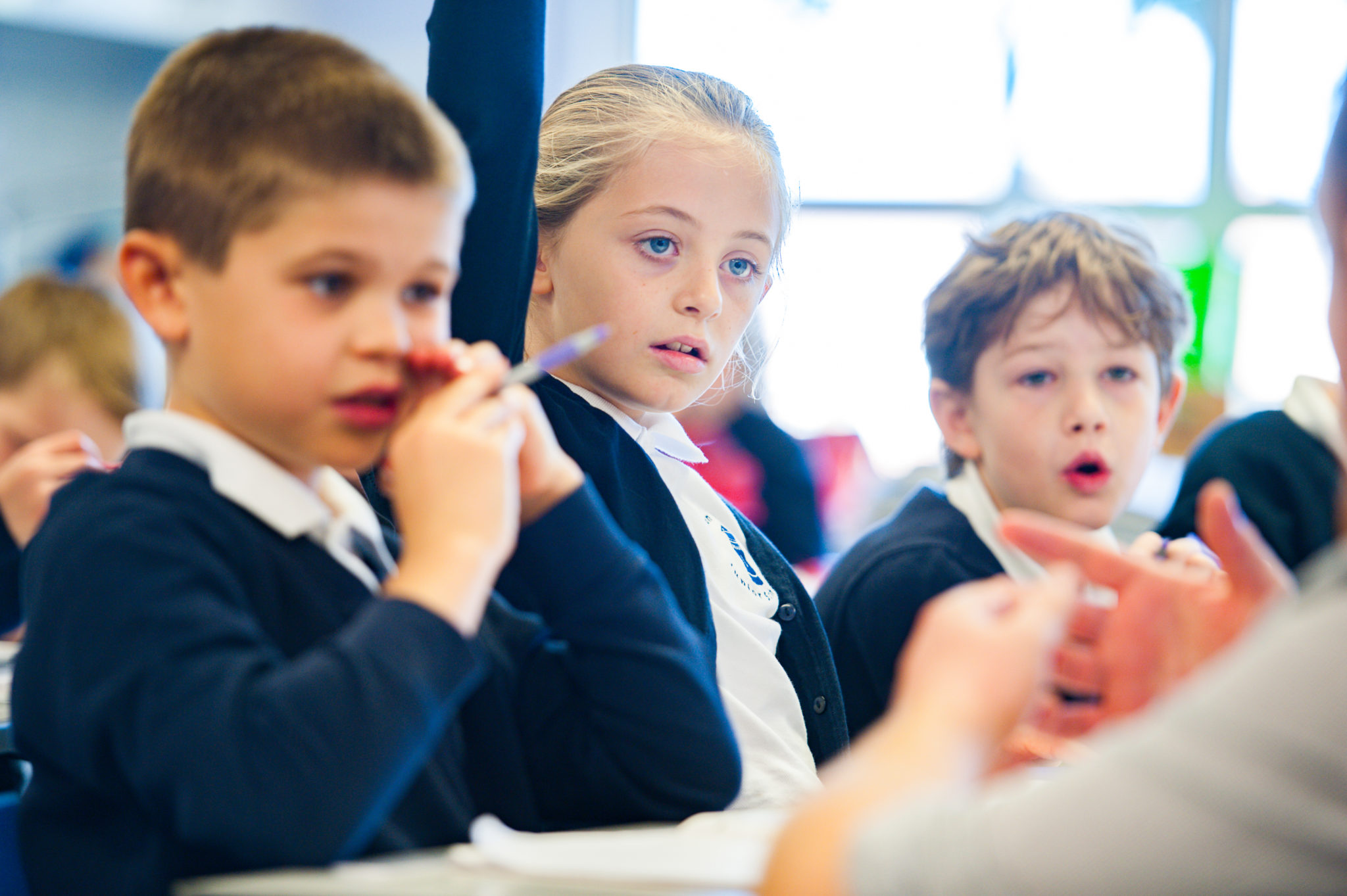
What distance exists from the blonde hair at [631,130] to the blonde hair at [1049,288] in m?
0.39

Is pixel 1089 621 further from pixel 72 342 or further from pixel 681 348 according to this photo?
pixel 72 342

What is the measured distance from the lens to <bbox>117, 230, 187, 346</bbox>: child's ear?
0.73 metres

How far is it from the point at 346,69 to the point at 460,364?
8.5 inches

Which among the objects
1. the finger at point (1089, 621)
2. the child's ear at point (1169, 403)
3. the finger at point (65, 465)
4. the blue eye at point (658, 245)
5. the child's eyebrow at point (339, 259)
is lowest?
the finger at point (65, 465)

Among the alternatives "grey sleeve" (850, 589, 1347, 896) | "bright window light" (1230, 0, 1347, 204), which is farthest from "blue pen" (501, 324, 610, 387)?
"bright window light" (1230, 0, 1347, 204)

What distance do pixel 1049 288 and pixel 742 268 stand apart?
1.70ft

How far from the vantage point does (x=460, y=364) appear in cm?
75

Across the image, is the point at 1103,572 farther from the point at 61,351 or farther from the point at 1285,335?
the point at 1285,335

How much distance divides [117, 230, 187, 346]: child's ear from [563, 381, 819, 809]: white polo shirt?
50 centimetres

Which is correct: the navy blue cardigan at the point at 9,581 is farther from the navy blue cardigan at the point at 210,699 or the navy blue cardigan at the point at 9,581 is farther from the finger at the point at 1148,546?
Result: the finger at the point at 1148,546

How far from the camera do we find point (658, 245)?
123cm

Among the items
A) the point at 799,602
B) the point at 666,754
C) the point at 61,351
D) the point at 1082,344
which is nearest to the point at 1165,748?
the point at 666,754

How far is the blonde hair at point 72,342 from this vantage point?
1896 millimetres

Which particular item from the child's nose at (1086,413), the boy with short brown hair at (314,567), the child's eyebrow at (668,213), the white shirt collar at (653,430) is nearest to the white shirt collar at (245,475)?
the boy with short brown hair at (314,567)
